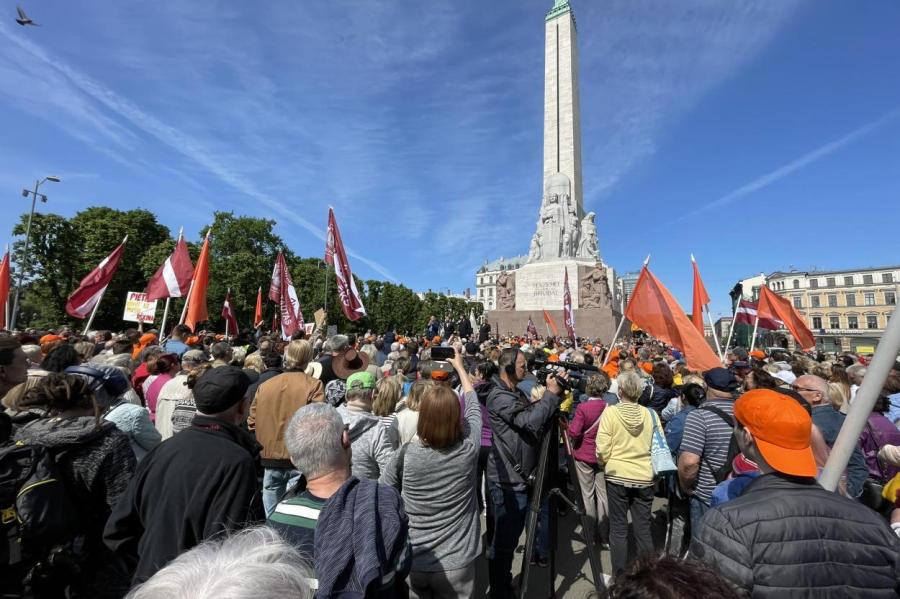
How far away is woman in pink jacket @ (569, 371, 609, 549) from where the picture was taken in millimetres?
4516

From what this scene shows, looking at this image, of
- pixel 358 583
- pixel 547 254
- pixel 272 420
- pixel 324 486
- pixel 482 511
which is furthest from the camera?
pixel 547 254

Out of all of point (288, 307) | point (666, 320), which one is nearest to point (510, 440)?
point (666, 320)

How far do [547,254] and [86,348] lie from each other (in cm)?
2704

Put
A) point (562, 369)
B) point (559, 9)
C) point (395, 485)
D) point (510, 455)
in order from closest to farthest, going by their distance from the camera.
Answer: point (395, 485) < point (510, 455) < point (562, 369) < point (559, 9)

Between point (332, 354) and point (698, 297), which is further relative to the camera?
point (698, 297)

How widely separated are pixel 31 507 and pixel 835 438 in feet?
17.7

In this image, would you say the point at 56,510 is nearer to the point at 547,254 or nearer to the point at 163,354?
the point at 163,354

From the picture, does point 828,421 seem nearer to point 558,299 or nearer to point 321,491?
point 321,491

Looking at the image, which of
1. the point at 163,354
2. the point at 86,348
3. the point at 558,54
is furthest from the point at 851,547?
the point at 558,54

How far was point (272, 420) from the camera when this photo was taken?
142 inches

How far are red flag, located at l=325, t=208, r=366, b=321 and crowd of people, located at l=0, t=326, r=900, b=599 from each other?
3.86m

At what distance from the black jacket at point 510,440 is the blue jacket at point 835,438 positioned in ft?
7.38

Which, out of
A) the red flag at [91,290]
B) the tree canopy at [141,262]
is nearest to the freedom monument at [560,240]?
the tree canopy at [141,262]

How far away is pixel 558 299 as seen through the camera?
2744 centimetres
